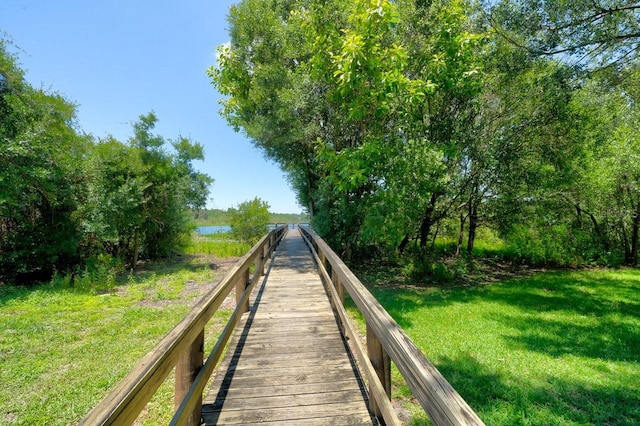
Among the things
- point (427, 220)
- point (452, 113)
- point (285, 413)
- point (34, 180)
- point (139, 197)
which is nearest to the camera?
point (285, 413)

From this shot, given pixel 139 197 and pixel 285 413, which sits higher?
pixel 139 197

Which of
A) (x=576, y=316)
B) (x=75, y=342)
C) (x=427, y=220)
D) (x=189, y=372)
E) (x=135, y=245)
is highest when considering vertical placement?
(x=427, y=220)

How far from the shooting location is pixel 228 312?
21.4 feet

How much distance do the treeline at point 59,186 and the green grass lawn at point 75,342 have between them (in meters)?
1.84

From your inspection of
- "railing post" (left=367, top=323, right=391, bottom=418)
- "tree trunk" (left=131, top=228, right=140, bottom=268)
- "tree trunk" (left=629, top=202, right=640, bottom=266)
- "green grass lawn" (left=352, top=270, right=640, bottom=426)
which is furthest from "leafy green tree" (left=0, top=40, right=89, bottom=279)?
"tree trunk" (left=629, top=202, right=640, bottom=266)

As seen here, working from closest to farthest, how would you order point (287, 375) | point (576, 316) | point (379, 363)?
point (379, 363)
point (287, 375)
point (576, 316)

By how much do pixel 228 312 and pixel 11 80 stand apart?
36.8ft

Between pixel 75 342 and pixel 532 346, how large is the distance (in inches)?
323

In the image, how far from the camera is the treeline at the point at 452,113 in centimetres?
611

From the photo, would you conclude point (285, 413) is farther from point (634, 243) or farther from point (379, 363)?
point (634, 243)

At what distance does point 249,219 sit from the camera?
60.8 feet

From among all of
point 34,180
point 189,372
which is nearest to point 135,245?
point 34,180

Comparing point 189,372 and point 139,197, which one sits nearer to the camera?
point 189,372

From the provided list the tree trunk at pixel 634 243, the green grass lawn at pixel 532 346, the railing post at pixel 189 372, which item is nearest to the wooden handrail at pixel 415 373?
the railing post at pixel 189 372
